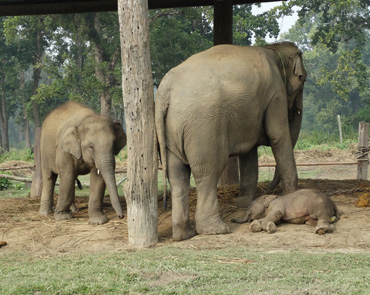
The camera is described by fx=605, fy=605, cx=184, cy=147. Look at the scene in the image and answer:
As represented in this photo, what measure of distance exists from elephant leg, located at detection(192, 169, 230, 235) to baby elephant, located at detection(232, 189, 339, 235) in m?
0.40

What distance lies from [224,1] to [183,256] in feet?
19.6

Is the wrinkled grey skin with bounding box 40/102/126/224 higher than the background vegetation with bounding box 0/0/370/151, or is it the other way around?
the background vegetation with bounding box 0/0/370/151

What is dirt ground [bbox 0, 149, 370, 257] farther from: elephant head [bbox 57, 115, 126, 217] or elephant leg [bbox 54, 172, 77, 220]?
elephant head [bbox 57, 115, 126, 217]

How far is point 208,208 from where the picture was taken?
684cm

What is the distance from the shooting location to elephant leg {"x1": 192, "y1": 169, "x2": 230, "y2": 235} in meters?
6.81

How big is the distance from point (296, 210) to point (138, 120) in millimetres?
2094

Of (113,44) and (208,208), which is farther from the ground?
(113,44)

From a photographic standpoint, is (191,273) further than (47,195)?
No

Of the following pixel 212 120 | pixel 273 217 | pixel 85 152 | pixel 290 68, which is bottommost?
pixel 273 217

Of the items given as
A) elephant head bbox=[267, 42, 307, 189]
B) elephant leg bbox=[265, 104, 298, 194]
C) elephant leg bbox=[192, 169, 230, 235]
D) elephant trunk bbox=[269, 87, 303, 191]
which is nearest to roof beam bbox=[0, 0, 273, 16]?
elephant head bbox=[267, 42, 307, 189]

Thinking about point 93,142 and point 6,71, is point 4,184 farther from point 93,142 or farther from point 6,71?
point 6,71

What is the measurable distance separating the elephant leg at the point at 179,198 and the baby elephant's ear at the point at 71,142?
157 cm

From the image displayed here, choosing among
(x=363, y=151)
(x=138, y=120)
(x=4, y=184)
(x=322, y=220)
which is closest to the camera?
(x=138, y=120)

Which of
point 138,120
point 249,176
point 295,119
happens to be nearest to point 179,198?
point 138,120
